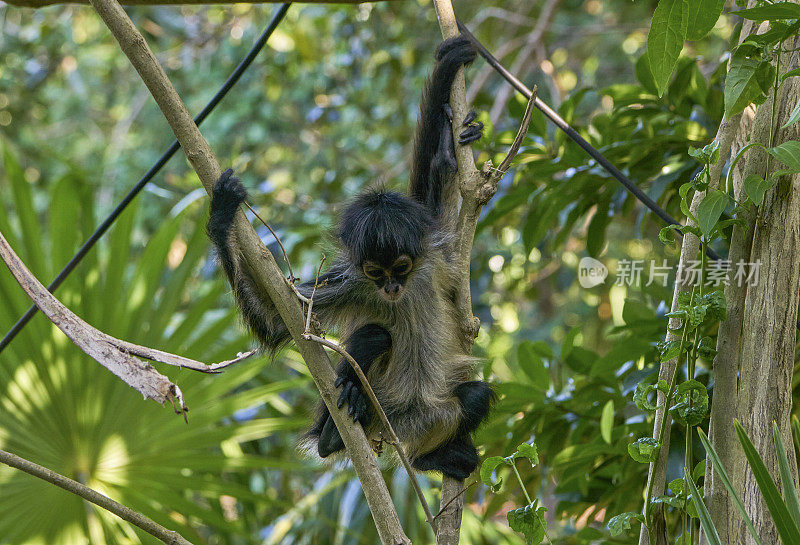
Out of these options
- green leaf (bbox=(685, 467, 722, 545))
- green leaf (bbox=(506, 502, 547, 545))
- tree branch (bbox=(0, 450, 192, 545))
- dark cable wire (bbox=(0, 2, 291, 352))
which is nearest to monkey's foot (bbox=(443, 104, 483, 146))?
dark cable wire (bbox=(0, 2, 291, 352))

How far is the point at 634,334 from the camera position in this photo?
2781 millimetres

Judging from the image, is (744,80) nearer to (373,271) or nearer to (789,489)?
(789,489)

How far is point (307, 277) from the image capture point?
4.88 m

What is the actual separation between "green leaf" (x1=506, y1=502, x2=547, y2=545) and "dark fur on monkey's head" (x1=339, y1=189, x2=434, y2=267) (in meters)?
1.01

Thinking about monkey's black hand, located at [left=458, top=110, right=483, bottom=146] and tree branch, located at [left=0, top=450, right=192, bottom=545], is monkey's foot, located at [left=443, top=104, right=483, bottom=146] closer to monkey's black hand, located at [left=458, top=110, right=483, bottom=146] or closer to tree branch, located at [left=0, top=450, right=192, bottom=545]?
monkey's black hand, located at [left=458, top=110, right=483, bottom=146]

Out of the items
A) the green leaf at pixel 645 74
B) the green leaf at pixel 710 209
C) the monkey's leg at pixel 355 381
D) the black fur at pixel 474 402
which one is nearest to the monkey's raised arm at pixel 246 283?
the monkey's leg at pixel 355 381

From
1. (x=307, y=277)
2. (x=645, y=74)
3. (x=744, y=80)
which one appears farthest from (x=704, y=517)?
(x=307, y=277)

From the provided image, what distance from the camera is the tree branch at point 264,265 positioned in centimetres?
177

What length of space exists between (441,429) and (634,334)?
29.2 inches

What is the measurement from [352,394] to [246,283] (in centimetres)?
46

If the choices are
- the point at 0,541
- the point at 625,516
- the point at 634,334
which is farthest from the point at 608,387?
the point at 0,541

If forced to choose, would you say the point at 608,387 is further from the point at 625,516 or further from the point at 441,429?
the point at 625,516

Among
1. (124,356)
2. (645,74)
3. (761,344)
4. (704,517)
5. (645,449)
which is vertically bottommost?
(704,517)

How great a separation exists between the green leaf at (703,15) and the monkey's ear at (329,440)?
5.04 ft
